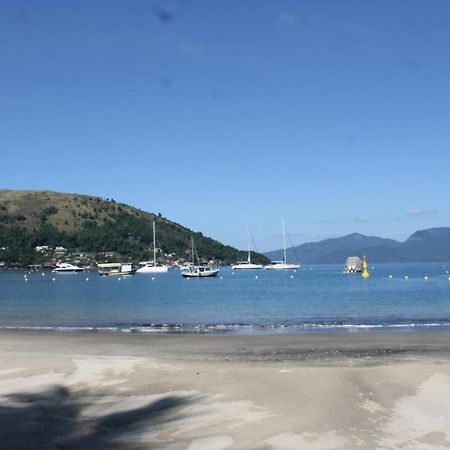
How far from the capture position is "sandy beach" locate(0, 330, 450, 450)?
9.99 meters

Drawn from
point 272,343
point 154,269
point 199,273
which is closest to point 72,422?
point 272,343

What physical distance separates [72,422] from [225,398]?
10.4 ft

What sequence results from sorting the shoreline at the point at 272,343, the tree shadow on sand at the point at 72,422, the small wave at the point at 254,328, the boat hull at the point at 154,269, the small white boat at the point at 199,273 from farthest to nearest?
the boat hull at the point at 154,269 < the small white boat at the point at 199,273 < the small wave at the point at 254,328 < the shoreline at the point at 272,343 < the tree shadow on sand at the point at 72,422

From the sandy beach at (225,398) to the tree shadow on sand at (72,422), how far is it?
0.7 inches

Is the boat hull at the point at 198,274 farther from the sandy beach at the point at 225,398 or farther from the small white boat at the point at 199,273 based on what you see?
the sandy beach at the point at 225,398

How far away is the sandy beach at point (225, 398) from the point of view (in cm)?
999

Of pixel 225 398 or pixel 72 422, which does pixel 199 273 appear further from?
pixel 72 422

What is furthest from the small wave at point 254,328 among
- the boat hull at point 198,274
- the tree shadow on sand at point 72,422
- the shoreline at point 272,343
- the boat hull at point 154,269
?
the boat hull at point 154,269

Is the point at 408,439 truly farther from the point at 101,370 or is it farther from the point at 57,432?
the point at 101,370

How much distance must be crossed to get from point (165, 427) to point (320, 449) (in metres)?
2.72

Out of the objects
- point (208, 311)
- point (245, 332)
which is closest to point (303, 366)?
point (245, 332)

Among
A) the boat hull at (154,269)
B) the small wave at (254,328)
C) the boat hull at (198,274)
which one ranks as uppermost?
the boat hull at (154,269)

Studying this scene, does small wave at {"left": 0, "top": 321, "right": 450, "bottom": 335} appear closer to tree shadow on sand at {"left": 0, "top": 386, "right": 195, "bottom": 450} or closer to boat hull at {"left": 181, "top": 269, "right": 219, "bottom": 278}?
tree shadow on sand at {"left": 0, "top": 386, "right": 195, "bottom": 450}

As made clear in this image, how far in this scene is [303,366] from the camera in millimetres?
16984
